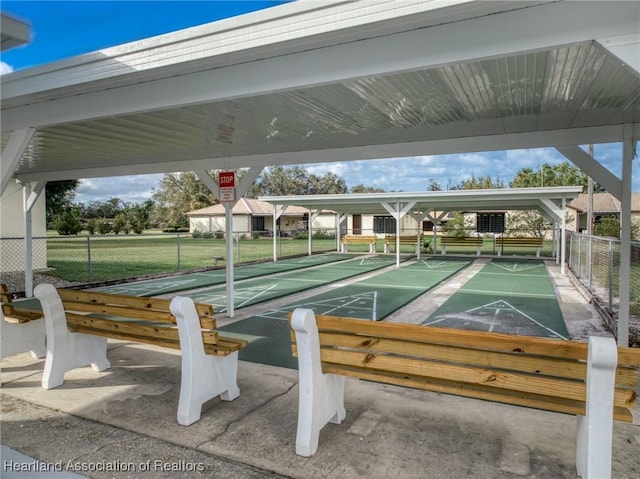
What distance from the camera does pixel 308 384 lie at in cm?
292

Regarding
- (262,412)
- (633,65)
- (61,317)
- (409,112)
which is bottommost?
(262,412)

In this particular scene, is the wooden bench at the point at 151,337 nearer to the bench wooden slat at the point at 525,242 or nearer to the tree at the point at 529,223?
the bench wooden slat at the point at 525,242

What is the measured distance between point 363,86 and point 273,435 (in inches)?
120

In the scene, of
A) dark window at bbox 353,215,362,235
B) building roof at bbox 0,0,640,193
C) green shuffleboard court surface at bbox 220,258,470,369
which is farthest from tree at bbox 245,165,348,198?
building roof at bbox 0,0,640,193

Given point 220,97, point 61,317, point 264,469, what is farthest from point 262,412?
point 220,97

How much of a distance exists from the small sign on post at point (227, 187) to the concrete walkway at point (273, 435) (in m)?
3.29

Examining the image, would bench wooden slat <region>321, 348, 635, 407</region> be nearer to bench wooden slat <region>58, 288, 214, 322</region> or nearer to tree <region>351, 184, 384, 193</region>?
bench wooden slat <region>58, 288, 214, 322</region>

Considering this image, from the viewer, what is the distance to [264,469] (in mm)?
2721

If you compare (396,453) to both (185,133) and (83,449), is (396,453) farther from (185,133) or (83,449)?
(185,133)

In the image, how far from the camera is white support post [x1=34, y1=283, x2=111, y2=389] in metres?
4.02

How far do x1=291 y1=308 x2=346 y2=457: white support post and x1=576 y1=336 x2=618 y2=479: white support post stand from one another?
5.22ft

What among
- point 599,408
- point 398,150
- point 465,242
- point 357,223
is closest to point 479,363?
point 599,408

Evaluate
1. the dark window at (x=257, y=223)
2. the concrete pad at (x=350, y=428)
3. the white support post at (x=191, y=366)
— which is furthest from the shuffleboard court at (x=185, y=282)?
the dark window at (x=257, y=223)

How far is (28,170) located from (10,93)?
6.39 meters
